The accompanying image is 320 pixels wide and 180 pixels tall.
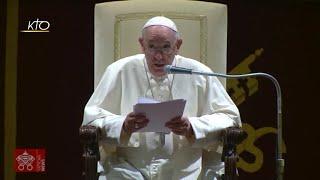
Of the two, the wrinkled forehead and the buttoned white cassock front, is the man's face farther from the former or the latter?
the buttoned white cassock front

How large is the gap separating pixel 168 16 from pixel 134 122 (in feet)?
3.00

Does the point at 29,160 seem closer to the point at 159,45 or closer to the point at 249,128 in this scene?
the point at 249,128

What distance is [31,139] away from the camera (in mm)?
4672

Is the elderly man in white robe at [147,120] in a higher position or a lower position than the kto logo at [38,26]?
lower

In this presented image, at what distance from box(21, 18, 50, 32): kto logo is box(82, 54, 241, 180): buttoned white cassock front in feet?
5.69

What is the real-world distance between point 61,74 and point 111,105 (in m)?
1.75

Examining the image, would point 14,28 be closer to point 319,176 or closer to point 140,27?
point 140,27

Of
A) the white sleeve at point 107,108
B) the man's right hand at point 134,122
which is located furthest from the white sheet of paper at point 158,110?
the white sleeve at point 107,108

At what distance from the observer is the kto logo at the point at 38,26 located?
4.69m

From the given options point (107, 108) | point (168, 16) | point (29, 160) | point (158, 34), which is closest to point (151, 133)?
point (107, 108)

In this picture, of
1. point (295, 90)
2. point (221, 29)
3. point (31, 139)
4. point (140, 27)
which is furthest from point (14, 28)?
point (295, 90)

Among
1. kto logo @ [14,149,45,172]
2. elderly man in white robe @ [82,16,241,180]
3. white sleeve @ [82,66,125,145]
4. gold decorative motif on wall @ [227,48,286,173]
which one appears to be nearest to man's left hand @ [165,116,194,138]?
elderly man in white robe @ [82,16,241,180]

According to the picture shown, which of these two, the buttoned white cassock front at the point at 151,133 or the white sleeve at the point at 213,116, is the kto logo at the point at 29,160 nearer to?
the buttoned white cassock front at the point at 151,133

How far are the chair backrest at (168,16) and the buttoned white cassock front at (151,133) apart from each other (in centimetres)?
21
